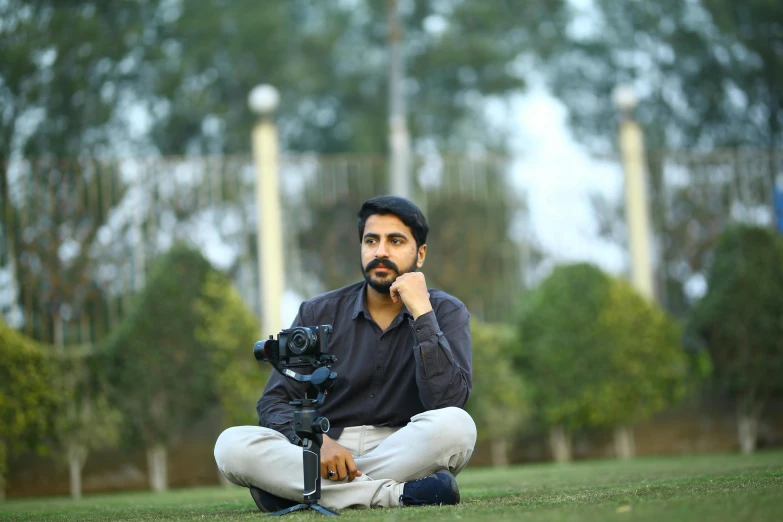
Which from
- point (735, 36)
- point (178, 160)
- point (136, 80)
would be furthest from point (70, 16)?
point (735, 36)

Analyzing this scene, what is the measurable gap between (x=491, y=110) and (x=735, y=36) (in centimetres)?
513

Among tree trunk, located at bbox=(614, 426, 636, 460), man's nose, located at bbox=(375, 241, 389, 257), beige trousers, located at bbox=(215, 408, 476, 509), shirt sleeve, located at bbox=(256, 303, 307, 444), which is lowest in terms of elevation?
tree trunk, located at bbox=(614, 426, 636, 460)

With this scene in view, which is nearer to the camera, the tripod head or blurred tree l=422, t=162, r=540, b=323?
the tripod head

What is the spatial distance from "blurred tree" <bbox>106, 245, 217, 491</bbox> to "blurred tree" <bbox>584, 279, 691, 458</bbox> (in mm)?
3570

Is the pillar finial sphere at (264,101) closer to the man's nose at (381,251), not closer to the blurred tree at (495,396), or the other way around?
the blurred tree at (495,396)

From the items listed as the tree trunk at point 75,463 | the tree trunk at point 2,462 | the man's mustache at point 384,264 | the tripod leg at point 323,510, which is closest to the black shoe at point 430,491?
the tripod leg at point 323,510

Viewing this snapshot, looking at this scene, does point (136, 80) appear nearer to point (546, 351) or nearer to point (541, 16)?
point (541, 16)

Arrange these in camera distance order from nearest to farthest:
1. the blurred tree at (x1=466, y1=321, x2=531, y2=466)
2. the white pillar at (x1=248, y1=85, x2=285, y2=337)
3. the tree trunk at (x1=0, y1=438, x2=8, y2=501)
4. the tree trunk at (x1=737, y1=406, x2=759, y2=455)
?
the tree trunk at (x1=0, y1=438, x2=8, y2=501)
the blurred tree at (x1=466, y1=321, x2=531, y2=466)
the tree trunk at (x1=737, y1=406, x2=759, y2=455)
the white pillar at (x1=248, y1=85, x2=285, y2=337)

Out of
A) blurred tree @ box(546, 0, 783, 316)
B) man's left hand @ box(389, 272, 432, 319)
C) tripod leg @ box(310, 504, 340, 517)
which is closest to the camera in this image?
tripod leg @ box(310, 504, 340, 517)

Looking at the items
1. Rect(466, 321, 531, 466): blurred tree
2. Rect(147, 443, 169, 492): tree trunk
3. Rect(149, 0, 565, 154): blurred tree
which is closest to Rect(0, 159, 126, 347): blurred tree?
Rect(147, 443, 169, 492): tree trunk

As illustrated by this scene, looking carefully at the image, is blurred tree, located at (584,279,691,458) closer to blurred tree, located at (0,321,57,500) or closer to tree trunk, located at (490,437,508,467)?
tree trunk, located at (490,437,508,467)

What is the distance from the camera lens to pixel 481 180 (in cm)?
1023

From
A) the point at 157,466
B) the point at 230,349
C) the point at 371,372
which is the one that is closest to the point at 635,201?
the point at 230,349

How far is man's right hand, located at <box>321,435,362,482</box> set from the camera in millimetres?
3238
